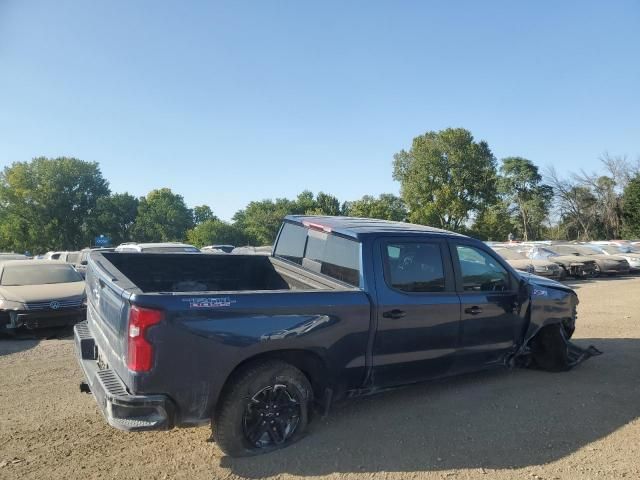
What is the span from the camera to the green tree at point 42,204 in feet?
208

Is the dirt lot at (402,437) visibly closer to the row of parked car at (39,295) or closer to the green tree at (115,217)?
the row of parked car at (39,295)

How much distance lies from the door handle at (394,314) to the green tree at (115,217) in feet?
229

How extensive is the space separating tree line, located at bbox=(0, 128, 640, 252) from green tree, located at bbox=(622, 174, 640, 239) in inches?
3.8

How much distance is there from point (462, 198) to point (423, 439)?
5183 centimetres

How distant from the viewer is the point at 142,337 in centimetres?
312

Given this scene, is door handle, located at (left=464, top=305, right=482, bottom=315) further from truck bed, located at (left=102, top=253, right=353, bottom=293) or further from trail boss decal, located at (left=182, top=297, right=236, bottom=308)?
trail boss decal, located at (left=182, top=297, right=236, bottom=308)

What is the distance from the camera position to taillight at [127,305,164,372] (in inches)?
123

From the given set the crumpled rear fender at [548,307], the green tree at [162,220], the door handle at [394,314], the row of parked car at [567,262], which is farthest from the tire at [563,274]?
the green tree at [162,220]

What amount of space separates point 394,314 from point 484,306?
1184 mm

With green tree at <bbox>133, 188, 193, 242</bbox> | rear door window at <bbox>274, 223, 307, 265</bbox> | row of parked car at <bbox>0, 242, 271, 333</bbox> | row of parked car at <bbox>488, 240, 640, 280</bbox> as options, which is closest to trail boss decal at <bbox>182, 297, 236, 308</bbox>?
rear door window at <bbox>274, 223, 307, 265</bbox>

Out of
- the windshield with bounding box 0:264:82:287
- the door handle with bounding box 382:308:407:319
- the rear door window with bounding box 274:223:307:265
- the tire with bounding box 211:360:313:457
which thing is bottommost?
the tire with bounding box 211:360:313:457

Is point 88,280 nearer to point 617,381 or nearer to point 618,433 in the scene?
point 618,433

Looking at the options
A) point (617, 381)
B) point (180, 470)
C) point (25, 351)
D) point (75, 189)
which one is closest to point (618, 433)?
point (617, 381)

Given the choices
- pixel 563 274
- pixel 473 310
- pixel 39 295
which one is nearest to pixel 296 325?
pixel 473 310
